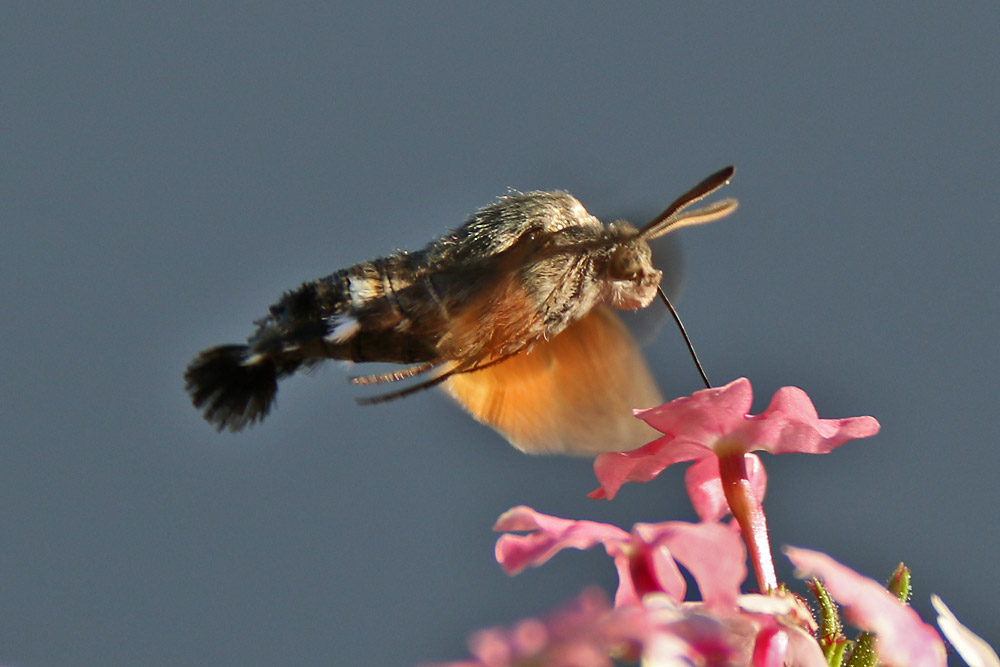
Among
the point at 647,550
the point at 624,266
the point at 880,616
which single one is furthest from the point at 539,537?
the point at 624,266

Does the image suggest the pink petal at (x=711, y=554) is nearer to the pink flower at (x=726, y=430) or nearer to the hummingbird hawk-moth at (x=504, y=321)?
the pink flower at (x=726, y=430)

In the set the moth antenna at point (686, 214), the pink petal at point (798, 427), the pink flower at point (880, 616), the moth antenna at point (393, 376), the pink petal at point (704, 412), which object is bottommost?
the pink flower at point (880, 616)

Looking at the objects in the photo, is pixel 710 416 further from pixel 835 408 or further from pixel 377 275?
pixel 835 408

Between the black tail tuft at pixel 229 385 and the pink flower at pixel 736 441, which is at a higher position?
the black tail tuft at pixel 229 385

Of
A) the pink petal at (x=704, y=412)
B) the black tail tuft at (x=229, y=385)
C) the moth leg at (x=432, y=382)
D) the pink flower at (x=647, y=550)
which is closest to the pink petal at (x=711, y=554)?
the pink flower at (x=647, y=550)

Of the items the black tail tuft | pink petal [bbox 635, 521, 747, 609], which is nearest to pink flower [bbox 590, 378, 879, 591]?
pink petal [bbox 635, 521, 747, 609]

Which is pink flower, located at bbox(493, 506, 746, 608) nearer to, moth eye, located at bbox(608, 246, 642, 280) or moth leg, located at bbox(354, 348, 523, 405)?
moth leg, located at bbox(354, 348, 523, 405)
